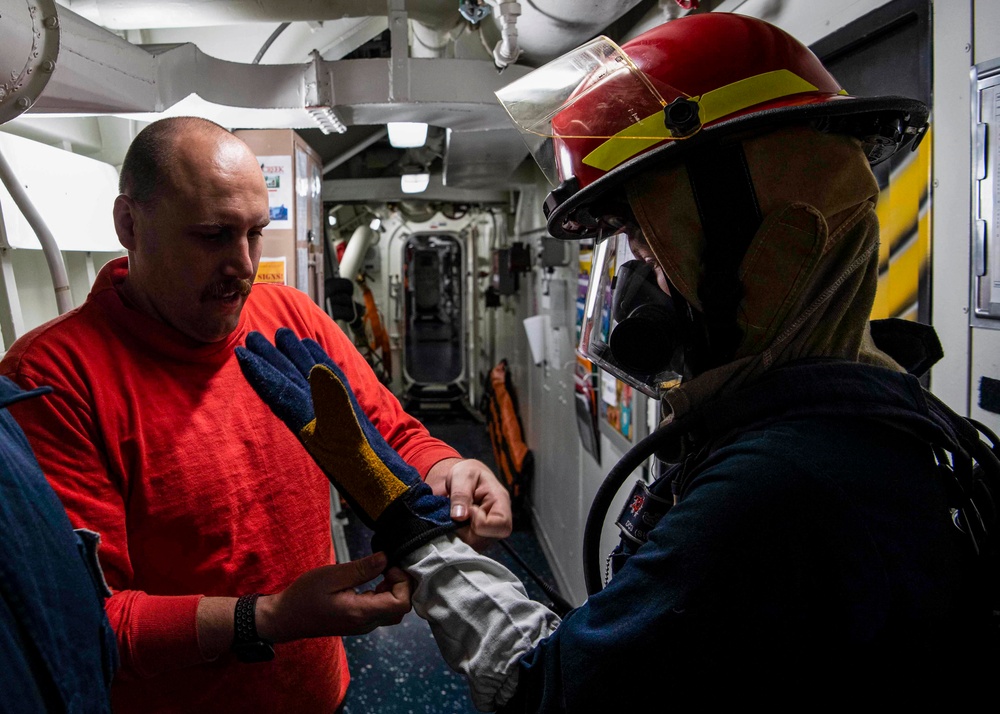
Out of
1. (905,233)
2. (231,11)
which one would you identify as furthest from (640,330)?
(231,11)

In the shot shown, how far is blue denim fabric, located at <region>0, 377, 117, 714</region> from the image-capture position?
30.4 inches

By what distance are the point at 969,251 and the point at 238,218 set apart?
1.53 metres

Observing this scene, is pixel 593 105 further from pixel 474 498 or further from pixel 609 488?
pixel 474 498

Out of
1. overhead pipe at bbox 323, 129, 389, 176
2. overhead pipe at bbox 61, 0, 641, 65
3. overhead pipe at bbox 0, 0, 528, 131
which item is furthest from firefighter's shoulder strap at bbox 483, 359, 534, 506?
overhead pipe at bbox 61, 0, 641, 65

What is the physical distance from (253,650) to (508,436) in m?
4.87

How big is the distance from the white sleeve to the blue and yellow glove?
0.14ft

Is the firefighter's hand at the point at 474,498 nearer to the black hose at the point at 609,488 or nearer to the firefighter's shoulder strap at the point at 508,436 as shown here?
the black hose at the point at 609,488

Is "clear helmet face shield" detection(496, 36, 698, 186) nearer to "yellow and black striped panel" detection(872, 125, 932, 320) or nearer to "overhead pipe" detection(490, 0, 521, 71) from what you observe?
"yellow and black striped panel" detection(872, 125, 932, 320)

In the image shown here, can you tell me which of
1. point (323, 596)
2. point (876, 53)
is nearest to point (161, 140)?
point (323, 596)

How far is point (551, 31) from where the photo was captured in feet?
8.10

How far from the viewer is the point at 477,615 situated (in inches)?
38.4

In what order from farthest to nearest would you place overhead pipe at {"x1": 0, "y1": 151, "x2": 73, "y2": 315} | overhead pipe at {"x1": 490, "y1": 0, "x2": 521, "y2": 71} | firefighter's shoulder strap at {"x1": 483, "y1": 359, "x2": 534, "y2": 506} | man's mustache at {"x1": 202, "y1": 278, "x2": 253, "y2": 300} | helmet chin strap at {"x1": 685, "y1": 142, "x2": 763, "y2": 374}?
firefighter's shoulder strap at {"x1": 483, "y1": 359, "x2": 534, "y2": 506} < overhead pipe at {"x1": 490, "y1": 0, "x2": 521, "y2": 71} < overhead pipe at {"x1": 0, "y1": 151, "x2": 73, "y2": 315} < man's mustache at {"x1": 202, "y1": 278, "x2": 253, "y2": 300} < helmet chin strap at {"x1": 685, "y1": 142, "x2": 763, "y2": 374}

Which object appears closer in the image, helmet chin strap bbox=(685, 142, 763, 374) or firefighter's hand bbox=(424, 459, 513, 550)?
helmet chin strap bbox=(685, 142, 763, 374)

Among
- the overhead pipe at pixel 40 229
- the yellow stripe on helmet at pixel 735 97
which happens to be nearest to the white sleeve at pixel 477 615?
the yellow stripe on helmet at pixel 735 97
